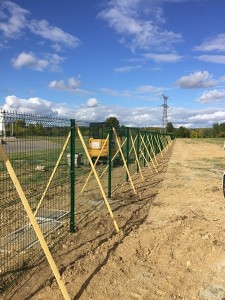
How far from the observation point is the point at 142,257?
216 inches

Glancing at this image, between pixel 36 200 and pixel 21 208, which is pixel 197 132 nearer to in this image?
pixel 36 200

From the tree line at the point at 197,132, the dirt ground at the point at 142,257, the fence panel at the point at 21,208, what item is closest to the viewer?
the dirt ground at the point at 142,257

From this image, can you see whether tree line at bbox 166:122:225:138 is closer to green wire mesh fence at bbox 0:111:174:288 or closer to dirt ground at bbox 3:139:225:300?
green wire mesh fence at bbox 0:111:174:288

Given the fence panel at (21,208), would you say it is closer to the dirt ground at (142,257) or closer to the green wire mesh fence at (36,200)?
A: the green wire mesh fence at (36,200)

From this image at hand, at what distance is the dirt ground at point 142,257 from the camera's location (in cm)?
438

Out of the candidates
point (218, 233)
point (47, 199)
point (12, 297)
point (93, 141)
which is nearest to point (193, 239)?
point (218, 233)

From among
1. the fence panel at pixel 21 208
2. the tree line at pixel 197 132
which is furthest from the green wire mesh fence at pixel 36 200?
the tree line at pixel 197 132

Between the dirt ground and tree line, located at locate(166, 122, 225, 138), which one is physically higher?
tree line, located at locate(166, 122, 225, 138)

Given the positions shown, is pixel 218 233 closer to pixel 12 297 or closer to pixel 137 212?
pixel 137 212

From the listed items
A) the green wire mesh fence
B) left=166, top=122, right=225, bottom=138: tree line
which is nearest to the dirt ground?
the green wire mesh fence

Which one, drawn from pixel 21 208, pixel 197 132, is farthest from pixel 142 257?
pixel 197 132

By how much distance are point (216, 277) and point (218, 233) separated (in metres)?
1.89

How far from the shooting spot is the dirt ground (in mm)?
4383

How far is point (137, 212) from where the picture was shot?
8.20m
